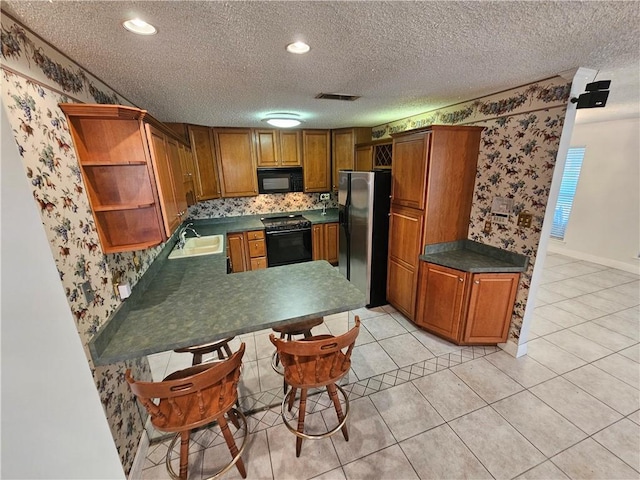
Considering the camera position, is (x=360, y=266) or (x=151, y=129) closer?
(x=151, y=129)

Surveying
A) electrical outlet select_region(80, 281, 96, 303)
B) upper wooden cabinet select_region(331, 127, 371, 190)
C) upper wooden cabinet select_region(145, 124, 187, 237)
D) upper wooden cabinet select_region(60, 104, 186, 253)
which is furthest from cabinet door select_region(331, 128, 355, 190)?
electrical outlet select_region(80, 281, 96, 303)

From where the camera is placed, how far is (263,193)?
423 cm

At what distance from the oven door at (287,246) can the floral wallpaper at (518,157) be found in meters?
2.39

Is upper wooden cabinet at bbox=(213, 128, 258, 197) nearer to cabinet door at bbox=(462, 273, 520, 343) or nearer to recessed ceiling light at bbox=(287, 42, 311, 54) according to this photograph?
recessed ceiling light at bbox=(287, 42, 311, 54)

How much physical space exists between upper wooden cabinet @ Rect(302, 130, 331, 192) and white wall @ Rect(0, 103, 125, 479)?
3632mm

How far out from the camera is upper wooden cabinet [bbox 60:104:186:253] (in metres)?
1.32

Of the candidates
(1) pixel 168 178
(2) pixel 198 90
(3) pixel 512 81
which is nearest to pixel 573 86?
(3) pixel 512 81

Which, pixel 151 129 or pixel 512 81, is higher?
pixel 512 81

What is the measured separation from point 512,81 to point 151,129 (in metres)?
2.65

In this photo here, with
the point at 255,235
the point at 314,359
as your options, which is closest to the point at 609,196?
the point at 314,359

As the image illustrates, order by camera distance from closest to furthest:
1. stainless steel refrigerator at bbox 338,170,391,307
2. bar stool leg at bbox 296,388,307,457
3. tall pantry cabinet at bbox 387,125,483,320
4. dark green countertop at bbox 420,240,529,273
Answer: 1. bar stool leg at bbox 296,388,307,457
2. dark green countertop at bbox 420,240,529,273
3. tall pantry cabinet at bbox 387,125,483,320
4. stainless steel refrigerator at bbox 338,170,391,307

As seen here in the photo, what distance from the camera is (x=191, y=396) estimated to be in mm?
1391

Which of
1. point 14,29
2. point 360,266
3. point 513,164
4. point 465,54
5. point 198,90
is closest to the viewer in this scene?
point 14,29

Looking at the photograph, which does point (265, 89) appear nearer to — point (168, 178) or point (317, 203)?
point (168, 178)
